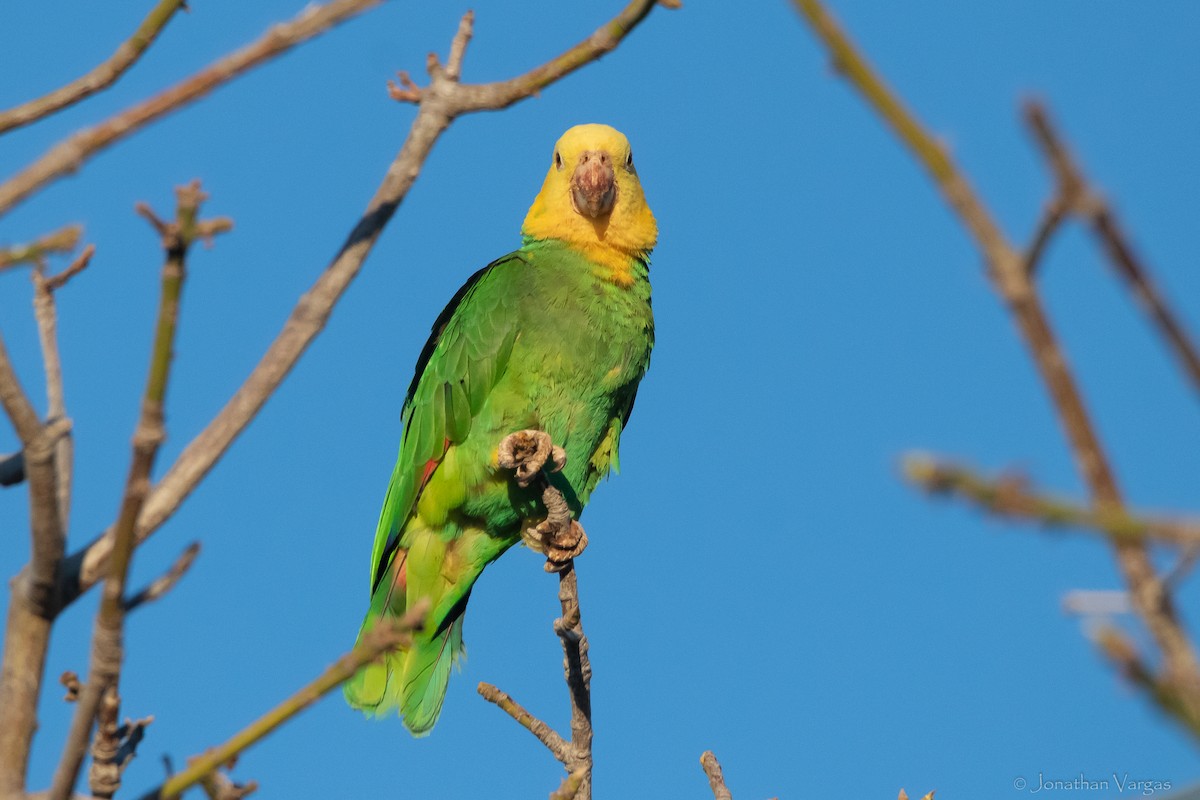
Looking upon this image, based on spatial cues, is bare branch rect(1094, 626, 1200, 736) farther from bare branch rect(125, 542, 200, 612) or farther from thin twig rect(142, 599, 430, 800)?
bare branch rect(125, 542, 200, 612)

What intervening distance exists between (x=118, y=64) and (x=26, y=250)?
49 centimetres

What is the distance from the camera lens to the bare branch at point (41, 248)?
6.14 ft

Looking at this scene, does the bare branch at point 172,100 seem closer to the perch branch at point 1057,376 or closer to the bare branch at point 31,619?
the bare branch at point 31,619

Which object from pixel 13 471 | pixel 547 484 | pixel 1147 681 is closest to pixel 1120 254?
pixel 1147 681

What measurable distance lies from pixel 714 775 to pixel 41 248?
8.40 ft

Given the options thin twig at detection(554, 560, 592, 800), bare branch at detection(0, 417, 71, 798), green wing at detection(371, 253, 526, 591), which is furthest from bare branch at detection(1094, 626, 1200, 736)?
green wing at detection(371, 253, 526, 591)

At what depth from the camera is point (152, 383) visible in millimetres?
1579

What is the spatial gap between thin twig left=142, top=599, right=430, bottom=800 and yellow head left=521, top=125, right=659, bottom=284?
4.04 meters

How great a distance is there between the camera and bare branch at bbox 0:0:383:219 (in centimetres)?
175

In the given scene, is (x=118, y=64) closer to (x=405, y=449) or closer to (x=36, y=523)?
(x=36, y=523)

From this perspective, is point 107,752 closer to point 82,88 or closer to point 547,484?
point 82,88

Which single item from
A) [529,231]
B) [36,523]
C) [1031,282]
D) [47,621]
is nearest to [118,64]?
[36,523]

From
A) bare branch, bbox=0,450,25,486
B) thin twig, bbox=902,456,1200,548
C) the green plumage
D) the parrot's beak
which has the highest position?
the parrot's beak

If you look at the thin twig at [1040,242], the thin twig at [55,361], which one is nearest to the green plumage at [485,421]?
the thin twig at [55,361]
